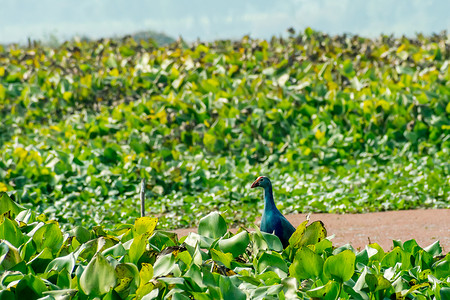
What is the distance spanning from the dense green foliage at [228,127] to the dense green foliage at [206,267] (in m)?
4.24

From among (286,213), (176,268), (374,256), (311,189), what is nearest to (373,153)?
(311,189)

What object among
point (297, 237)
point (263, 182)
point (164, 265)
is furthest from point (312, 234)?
point (263, 182)

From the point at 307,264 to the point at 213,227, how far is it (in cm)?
76

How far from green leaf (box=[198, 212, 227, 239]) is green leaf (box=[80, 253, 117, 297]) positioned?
0.91m

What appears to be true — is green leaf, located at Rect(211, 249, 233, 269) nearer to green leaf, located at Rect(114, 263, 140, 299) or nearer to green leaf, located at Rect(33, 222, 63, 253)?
green leaf, located at Rect(114, 263, 140, 299)

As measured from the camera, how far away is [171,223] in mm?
7938

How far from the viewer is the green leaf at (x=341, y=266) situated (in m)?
3.02

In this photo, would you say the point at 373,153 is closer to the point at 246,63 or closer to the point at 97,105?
the point at 246,63

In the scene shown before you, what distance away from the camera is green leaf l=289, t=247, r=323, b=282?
10.2 ft

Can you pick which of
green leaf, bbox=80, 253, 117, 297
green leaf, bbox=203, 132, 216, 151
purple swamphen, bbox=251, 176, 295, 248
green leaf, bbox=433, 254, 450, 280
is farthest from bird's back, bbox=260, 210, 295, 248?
green leaf, bbox=203, 132, 216, 151

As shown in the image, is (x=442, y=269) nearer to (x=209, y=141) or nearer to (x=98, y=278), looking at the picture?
(x=98, y=278)

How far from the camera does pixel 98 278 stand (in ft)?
9.49

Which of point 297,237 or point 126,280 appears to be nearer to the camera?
point 126,280

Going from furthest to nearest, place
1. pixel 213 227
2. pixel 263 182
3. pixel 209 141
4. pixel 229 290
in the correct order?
1. pixel 209 141
2. pixel 263 182
3. pixel 213 227
4. pixel 229 290
